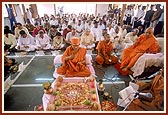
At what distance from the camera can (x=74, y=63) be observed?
3.39m

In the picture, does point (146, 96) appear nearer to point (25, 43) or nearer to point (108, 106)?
point (108, 106)

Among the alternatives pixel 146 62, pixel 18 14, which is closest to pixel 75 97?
pixel 146 62

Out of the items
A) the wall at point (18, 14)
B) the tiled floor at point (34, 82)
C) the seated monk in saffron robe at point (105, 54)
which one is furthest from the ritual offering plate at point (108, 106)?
the wall at point (18, 14)

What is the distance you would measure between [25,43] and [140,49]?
279 cm

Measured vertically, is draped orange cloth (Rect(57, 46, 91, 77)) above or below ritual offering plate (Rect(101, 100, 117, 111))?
above

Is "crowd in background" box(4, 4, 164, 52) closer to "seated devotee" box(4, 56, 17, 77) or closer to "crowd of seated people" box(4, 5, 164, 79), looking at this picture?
"crowd of seated people" box(4, 5, 164, 79)

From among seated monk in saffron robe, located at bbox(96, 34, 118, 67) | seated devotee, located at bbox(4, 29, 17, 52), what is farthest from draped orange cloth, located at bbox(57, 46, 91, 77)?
seated devotee, located at bbox(4, 29, 17, 52)

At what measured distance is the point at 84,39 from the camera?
5.23 metres

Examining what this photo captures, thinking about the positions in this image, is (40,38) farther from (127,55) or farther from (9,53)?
(127,55)

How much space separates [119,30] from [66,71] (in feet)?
9.43

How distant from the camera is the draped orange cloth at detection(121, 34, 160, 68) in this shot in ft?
12.1

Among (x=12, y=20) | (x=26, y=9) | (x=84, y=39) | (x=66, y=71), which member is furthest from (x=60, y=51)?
(x=26, y=9)

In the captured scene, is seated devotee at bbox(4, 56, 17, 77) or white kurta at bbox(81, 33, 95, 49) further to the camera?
white kurta at bbox(81, 33, 95, 49)

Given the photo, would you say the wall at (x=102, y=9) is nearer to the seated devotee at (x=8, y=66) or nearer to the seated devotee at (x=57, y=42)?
the seated devotee at (x=57, y=42)
